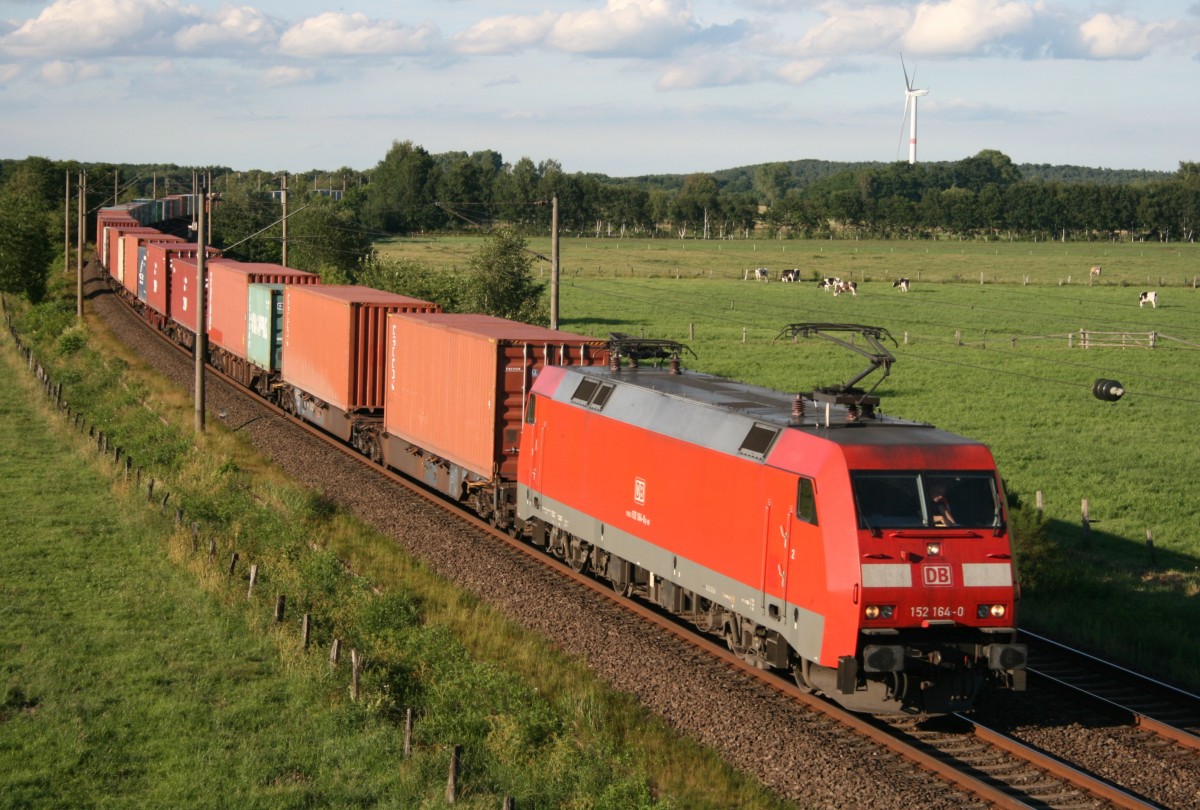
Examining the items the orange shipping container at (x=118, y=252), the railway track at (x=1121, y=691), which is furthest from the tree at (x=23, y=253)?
the railway track at (x=1121, y=691)

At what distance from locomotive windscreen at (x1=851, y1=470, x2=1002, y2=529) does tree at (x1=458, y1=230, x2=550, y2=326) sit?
3492 centimetres

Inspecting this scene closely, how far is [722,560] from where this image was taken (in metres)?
15.7

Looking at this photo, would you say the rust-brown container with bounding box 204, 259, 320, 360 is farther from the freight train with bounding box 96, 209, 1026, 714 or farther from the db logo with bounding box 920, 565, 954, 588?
the db logo with bounding box 920, 565, 954, 588

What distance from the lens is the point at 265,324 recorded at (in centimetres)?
3706

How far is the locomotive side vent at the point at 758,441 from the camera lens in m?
14.7

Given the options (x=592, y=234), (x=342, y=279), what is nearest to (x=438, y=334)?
(x=342, y=279)

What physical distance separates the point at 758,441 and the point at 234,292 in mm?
29741

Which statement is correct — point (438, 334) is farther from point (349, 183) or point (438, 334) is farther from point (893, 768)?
point (349, 183)

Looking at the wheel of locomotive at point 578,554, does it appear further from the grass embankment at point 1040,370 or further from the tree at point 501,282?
the tree at point 501,282

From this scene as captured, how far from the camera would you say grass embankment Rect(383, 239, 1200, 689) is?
70.7 feet

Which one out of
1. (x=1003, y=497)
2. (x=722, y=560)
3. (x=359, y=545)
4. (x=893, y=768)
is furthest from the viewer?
(x=359, y=545)

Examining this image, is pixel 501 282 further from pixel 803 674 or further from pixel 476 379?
pixel 803 674

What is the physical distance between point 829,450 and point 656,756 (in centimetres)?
374

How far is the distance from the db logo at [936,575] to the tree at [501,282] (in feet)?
116
